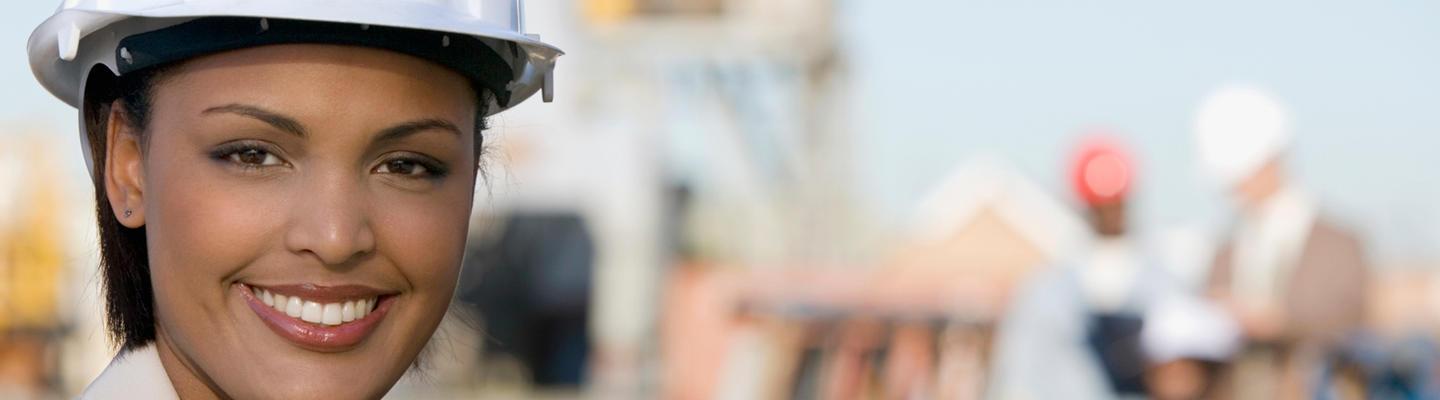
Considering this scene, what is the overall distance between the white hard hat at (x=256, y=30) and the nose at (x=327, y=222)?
13 cm

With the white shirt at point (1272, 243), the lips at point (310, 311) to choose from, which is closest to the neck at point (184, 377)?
the lips at point (310, 311)

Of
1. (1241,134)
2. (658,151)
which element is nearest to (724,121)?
(658,151)

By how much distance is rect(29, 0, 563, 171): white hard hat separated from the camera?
1505 millimetres

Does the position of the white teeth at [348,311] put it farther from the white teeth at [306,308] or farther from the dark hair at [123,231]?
the dark hair at [123,231]

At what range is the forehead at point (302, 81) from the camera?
1549 millimetres

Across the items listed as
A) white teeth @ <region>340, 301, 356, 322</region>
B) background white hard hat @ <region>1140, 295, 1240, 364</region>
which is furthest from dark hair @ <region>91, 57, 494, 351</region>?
background white hard hat @ <region>1140, 295, 1240, 364</region>

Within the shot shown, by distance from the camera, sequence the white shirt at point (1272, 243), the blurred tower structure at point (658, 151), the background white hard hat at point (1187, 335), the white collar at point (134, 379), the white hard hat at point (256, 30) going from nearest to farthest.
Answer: the white hard hat at point (256, 30), the white collar at point (134, 379), the background white hard hat at point (1187, 335), the white shirt at point (1272, 243), the blurred tower structure at point (658, 151)

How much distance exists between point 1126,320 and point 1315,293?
2.03 feet

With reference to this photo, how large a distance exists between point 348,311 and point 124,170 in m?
0.25

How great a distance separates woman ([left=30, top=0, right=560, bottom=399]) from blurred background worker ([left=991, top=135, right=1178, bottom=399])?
139 inches

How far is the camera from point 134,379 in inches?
64.3

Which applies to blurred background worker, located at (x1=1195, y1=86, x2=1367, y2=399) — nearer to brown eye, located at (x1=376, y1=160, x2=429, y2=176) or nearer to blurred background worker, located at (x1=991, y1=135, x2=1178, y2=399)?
blurred background worker, located at (x1=991, y1=135, x2=1178, y2=399)

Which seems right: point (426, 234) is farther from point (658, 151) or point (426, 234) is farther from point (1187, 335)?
point (658, 151)

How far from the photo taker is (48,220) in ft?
46.8
